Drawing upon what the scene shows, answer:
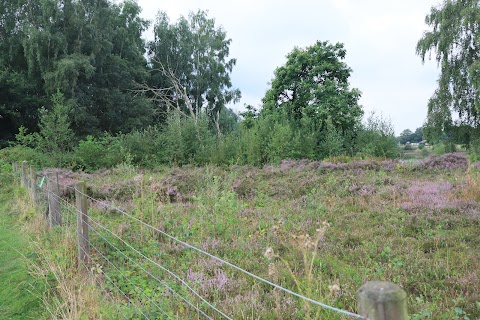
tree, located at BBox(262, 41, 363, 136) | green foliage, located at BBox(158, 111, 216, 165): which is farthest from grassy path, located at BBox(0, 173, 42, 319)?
tree, located at BBox(262, 41, 363, 136)

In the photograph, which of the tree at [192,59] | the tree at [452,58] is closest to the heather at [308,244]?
the tree at [452,58]

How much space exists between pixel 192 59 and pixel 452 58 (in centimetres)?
2351

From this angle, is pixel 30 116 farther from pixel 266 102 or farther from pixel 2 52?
pixel 266 102

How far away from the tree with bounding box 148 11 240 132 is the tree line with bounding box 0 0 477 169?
11 centimetres

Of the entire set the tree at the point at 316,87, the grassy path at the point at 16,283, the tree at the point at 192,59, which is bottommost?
the grassy path at the point at 16,283

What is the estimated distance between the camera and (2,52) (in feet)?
97.7

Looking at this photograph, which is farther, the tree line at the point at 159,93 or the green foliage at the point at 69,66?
the green foliage at the point at 69,66

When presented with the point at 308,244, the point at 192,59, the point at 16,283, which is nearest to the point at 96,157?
the point at 16,283

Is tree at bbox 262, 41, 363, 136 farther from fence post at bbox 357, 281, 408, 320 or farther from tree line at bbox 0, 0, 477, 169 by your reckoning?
fence post at bbox 357, 281, 408, 320

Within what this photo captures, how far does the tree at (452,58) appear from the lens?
22938 millimetres

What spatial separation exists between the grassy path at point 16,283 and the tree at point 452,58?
78.7 ft

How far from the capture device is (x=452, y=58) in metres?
23.9

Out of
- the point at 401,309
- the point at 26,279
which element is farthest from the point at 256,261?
the point at 401,309

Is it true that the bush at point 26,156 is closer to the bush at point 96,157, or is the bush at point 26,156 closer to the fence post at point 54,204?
the bush at point 96,157
